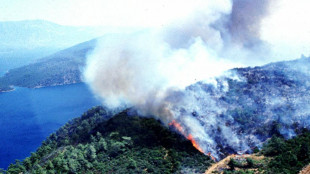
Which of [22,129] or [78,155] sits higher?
[22,129]

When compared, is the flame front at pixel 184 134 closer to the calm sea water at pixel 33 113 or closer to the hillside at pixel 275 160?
the hillside at pixel 275 160

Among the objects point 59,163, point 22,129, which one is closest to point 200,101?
point 59,163

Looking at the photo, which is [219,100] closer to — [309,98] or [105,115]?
[309,98]

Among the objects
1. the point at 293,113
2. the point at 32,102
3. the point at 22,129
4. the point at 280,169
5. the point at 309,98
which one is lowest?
the point at 280,169

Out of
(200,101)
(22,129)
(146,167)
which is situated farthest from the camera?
(22,129)

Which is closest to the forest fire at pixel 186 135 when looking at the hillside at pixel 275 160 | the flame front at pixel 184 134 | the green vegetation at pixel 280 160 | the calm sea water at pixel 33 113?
the flame front at pixel 184 134

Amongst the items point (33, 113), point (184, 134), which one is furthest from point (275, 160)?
point (33, 113)

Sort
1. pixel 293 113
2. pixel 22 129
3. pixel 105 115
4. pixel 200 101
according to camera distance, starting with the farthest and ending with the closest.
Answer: pixel 22 129 → pixel 105 115 → pixel 200 101 → pixel 293 113

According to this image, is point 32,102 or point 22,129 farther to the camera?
point 32,102

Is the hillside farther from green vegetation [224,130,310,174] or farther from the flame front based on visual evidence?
the flame front
